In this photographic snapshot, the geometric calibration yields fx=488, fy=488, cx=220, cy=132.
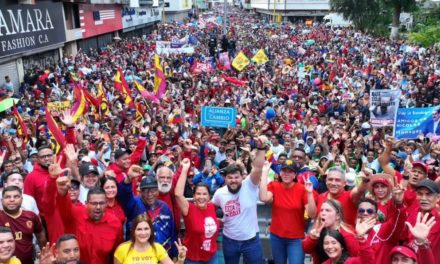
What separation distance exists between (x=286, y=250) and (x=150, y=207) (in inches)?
58.0

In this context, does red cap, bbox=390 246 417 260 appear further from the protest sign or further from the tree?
the tree

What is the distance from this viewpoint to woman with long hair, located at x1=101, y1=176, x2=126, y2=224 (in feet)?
13.9

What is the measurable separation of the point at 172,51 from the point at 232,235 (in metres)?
20.3

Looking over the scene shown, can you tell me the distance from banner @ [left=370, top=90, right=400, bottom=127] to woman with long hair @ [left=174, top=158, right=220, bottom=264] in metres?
5.93

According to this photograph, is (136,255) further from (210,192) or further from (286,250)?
(210,192)

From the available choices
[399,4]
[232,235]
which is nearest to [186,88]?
[232,235]

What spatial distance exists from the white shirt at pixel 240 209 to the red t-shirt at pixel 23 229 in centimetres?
166

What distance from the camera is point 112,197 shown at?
4.27m

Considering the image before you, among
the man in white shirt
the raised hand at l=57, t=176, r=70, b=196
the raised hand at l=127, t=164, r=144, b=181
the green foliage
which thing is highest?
the raised hand at l=57, t=176, r=70, b=196

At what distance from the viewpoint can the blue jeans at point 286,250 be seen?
4820mm

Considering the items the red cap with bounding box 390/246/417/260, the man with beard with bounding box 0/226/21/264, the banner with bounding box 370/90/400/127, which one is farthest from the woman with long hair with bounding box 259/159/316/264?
the banner with bounding box 370/90/400/127

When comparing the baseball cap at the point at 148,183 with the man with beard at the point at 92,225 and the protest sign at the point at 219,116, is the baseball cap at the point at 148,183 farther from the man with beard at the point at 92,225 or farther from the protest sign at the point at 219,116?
the protest sign at the point at 219,116

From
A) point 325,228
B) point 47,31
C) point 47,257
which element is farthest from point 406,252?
point 47,31

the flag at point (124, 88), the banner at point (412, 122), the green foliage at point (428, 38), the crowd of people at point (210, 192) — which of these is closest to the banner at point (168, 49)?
the flag at point (124, 88)
